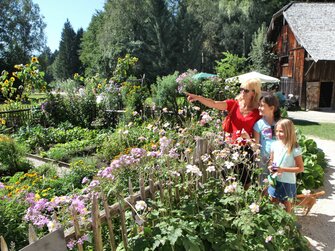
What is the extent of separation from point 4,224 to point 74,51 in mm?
57983

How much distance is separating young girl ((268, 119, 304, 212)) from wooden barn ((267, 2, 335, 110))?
16.9m

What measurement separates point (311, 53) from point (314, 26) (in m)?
3.72

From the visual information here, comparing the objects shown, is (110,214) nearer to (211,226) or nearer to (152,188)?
(152,188)

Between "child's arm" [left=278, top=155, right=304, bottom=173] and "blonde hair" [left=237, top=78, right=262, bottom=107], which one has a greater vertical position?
"blonde hair" [left=237, top=78, right=262, bottom=107]

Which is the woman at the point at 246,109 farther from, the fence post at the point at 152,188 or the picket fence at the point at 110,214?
the fence post at the point at 152,188

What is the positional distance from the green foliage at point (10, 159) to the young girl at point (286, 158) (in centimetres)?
504

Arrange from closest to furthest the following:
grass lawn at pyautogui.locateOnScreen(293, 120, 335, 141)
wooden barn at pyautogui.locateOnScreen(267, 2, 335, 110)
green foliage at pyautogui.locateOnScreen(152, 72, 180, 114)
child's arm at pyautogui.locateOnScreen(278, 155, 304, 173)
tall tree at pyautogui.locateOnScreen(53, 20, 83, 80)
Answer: child's arm at pyautogui.locateOnScreen(278, 155, 304, 173), green foliage at pyautogui.locateOnScreen(152, 72, 180, 114), grass lawn at pyautogui.locateOnScreen(293, 120, 335, 141), wooden barn at pyautogui.locateOnScreen(267, 2, 335, 110), tall tree at pyautogui.locateOnScreen(53, 20, 83, 80)

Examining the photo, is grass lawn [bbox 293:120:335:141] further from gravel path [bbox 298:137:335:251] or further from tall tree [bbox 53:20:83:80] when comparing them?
tall tree [bbox 53:20:83:80]

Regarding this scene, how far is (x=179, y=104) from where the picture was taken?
930cm

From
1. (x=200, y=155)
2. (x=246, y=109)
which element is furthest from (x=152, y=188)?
(x=246, y=109)

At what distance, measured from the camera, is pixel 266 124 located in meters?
3.51

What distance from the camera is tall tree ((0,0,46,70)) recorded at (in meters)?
33.5

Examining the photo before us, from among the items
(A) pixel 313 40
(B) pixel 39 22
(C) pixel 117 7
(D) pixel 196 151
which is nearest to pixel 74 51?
(B) pixel 39 22

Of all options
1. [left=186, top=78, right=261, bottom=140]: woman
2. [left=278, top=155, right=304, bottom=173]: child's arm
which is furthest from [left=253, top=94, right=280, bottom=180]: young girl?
[left=278, top=155, right=304, bottom=173]: child's arm
